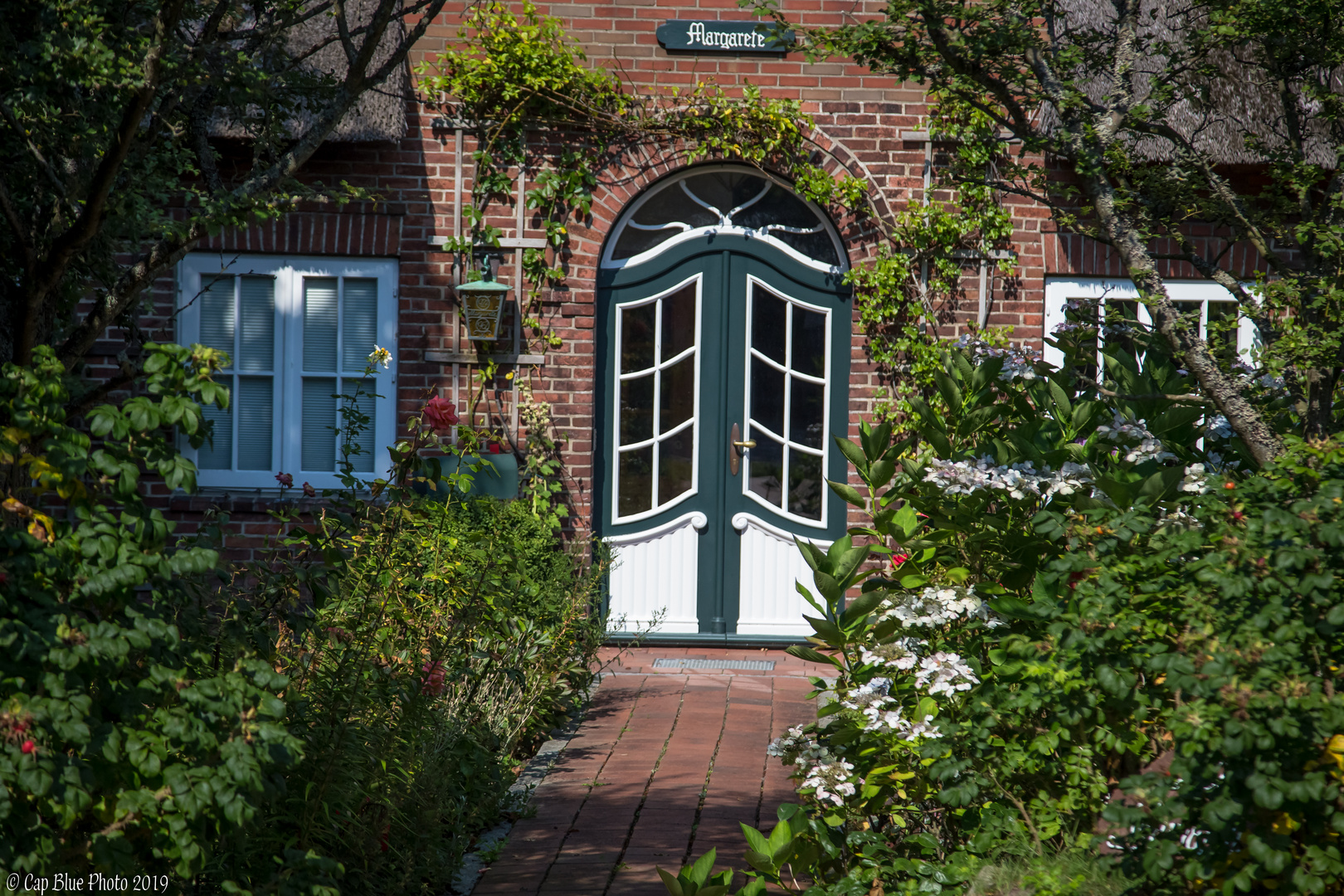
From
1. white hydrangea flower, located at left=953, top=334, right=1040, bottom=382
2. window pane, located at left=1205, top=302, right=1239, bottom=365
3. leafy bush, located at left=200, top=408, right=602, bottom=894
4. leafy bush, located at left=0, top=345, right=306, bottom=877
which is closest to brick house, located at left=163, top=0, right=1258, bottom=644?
leafy bush, located at left=200, top=408, right=602, bottom=894

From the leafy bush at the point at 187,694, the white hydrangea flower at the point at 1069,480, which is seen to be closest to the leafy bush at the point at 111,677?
the leafy bush at the point at 187,694

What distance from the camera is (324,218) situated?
21.3 feet

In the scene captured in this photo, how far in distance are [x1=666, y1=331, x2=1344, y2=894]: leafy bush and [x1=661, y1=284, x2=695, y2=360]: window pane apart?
132 inches

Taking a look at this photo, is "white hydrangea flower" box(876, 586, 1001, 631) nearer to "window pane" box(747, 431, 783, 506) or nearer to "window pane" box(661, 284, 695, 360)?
"window pane" box(747, 431, 783, 506)

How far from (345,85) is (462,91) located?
391cm

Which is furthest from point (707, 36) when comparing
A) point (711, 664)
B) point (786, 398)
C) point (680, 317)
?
Result: point (711, 664)

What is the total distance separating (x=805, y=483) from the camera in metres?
6.80

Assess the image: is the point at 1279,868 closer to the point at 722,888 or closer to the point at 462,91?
the point at 722,888

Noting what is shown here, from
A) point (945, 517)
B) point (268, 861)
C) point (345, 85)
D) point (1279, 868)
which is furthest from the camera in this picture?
point (945, 517)

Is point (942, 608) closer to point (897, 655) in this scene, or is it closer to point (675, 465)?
point (897, 655)

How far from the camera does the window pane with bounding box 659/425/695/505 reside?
6.78 m

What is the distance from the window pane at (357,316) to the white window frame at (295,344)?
51 millimetres

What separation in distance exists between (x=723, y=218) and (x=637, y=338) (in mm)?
909

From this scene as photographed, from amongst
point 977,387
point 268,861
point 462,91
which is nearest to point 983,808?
point 977,387
